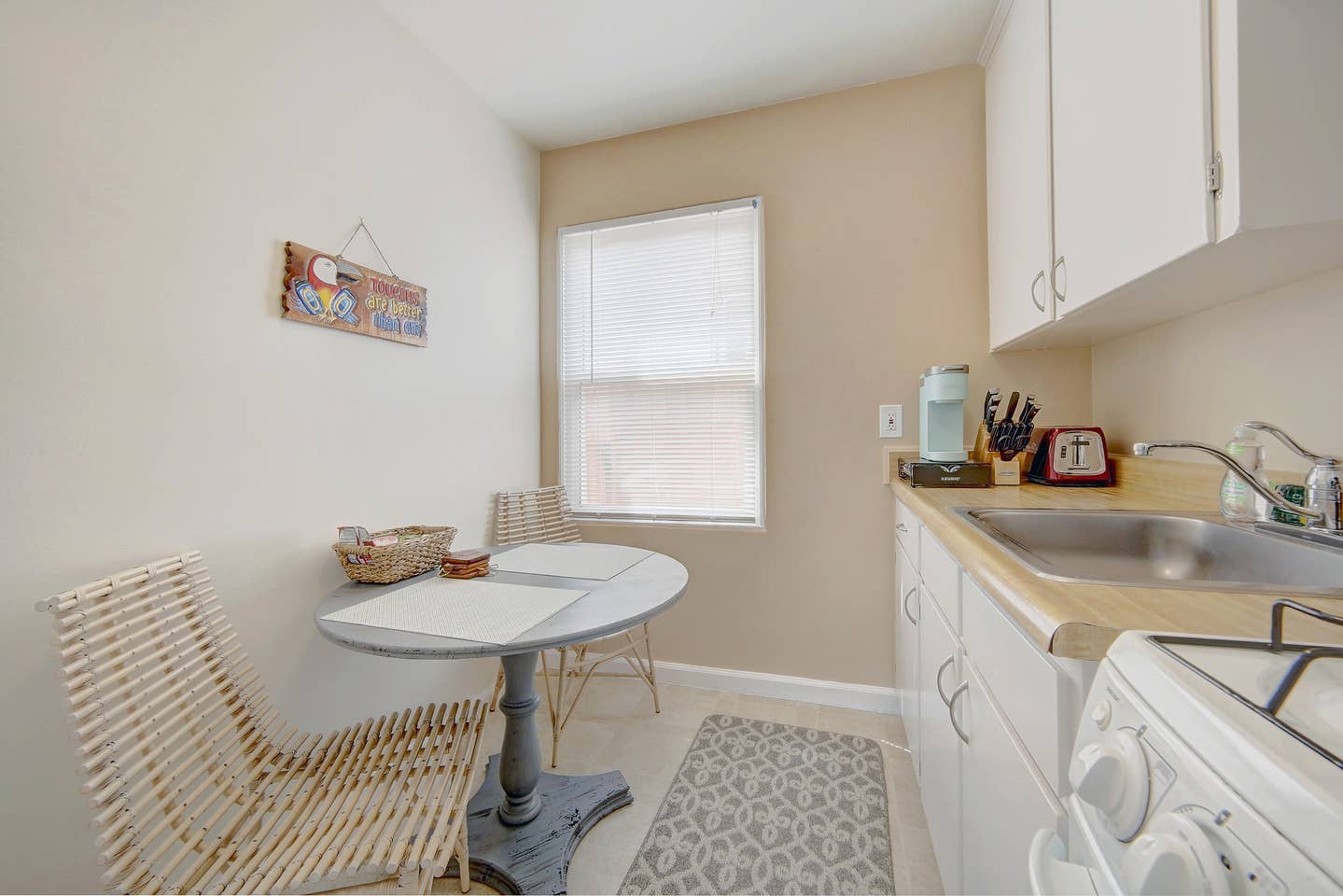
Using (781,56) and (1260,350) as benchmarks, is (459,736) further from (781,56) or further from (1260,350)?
(781,56)

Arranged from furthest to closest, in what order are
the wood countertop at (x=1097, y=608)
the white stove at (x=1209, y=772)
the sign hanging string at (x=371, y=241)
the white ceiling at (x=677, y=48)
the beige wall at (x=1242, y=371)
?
the white ceiling at (x=677, y=48) < the sign hanging string at (x=371, y=241) < the beige wall at (x=1242, y=371) < the wood countertop at (x=1097, y=608) < the white stove at (x=1209, y=772)

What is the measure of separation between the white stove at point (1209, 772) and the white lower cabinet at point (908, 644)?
3.61ft

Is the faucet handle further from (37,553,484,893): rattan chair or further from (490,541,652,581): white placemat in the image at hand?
(37,553,484,893): rattan chair

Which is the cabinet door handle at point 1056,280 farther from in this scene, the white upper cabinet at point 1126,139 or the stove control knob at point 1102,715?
the stove control knob at point 1102,715

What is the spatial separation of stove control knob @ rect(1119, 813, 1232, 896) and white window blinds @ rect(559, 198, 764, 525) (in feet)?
6.35

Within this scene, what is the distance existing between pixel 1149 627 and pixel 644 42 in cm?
230

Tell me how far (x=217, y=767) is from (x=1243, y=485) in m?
2.26

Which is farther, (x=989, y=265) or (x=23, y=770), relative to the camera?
(x=989, y=265)

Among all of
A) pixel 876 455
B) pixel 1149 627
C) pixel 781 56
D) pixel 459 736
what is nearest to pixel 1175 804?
pixel 1149 627

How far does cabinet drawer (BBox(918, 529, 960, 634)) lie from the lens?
1.10 m

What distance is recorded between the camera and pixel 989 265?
195 cm

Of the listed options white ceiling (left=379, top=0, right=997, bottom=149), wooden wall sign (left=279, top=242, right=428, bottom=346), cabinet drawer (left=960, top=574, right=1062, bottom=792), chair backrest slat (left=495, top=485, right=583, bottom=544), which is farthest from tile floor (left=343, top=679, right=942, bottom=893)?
white ceiling (left=379, top=0, right=997, bottom=149)

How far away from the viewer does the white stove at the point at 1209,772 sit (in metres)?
0.29

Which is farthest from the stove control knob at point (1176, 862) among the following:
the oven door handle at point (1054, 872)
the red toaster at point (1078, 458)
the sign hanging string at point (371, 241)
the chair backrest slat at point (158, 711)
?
the sign hanging string at point (371, 241)
